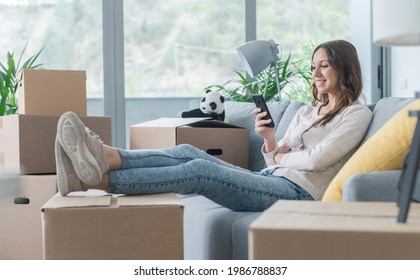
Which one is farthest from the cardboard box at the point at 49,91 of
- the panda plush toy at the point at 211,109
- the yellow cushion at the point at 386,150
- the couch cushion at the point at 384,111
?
the yellow cushion at the point at 386,150

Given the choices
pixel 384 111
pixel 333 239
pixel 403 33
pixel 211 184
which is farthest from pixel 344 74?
pixel 333 239

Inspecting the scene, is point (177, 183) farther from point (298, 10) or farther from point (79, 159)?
point (298, 10)

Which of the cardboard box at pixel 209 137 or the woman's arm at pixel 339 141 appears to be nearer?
the woman's arm at pixel 339 141

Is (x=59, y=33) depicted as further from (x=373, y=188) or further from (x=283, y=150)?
(x=373, y=188)

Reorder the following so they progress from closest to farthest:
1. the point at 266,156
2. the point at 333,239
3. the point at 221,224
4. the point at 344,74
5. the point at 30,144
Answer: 1. the point at 333,239
2. the point at 221,224
3. the point at 344,74
4. the point at 266,156
5. the point at 30,144

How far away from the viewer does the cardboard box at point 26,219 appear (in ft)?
9.98

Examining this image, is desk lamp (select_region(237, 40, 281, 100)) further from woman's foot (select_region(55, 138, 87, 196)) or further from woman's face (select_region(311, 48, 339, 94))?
woman's foot (select_region(55, 138, 87, 196))

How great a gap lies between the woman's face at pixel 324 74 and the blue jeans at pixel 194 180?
0.42 metres

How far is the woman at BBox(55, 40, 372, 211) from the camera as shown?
221 centimetres

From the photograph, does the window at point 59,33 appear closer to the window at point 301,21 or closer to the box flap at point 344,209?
the window at point 301,21

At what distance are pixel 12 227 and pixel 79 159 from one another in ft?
3.60

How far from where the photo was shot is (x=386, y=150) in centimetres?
194

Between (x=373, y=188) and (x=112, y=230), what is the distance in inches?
30.5

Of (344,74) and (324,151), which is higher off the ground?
(344,74)
